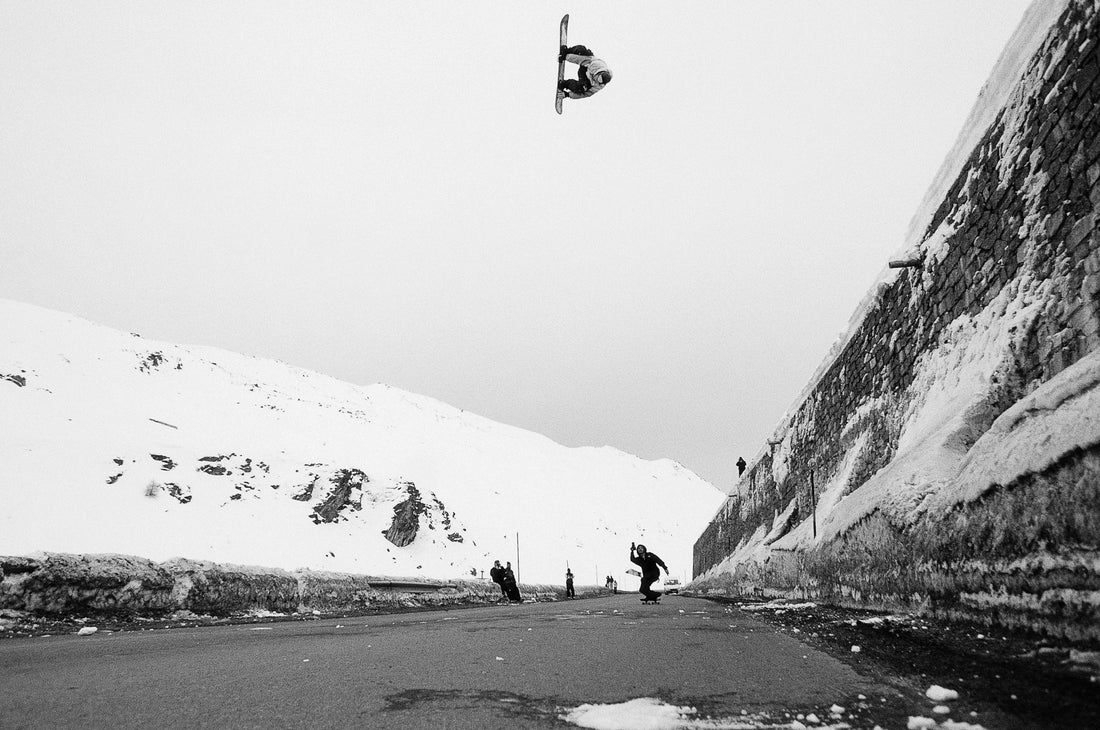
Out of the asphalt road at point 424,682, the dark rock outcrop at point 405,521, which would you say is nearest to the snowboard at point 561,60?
the asphalt road at point 424,682

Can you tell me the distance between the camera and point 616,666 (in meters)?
3.70

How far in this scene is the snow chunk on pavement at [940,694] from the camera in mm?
2467

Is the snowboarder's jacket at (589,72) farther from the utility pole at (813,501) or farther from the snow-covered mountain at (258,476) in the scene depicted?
the snow-covered mountain at (258,476)

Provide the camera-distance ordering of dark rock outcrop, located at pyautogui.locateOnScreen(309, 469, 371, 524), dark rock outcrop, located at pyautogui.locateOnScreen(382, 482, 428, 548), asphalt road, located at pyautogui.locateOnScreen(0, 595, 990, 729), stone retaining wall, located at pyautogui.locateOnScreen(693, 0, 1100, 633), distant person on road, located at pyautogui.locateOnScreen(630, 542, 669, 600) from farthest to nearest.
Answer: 1. dark rock outcrop, located at pyautogui.locateOnScreen(382, 482, 428, 548)
2. dark rock outcrop, located at pyautogui.locateOnScreen(309, 469, 371, 524)
3. distant person on road, located at pyautogui.locateOnScreen(630, 542, 669, 600)
4. stone retaining wall, located at pyautogui.locateOnScreen(693, 0, 1100, 633)
5. asphalt road, located at pyautogui.locateOnScreen(0, 595, 990, 729)

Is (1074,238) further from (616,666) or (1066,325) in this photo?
(616,666)

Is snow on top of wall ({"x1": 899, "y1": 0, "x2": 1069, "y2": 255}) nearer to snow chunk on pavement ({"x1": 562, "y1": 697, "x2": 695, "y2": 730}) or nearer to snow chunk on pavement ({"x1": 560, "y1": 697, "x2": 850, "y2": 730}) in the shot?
snow chunk on pavement ({"x1": 560, "y1": 697, "x2": 850, "y2": 730})

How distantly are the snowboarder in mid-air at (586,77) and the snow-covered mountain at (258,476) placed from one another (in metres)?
21.6

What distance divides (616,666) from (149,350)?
263ft

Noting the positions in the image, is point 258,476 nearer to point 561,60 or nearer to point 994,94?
point 561,60

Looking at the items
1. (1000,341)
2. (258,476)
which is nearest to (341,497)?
(258,476)

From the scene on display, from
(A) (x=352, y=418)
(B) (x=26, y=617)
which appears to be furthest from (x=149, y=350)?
(B) (x=26, y=617)

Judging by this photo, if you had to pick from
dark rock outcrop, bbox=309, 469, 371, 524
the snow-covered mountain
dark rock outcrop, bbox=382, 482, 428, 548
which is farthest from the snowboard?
dark rock outcrop, bbox=382, 482, 428, 548

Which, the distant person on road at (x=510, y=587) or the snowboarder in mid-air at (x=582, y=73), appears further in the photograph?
the distant person on road at (x=510, y=587)

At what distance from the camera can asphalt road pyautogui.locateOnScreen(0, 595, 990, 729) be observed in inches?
96.0
